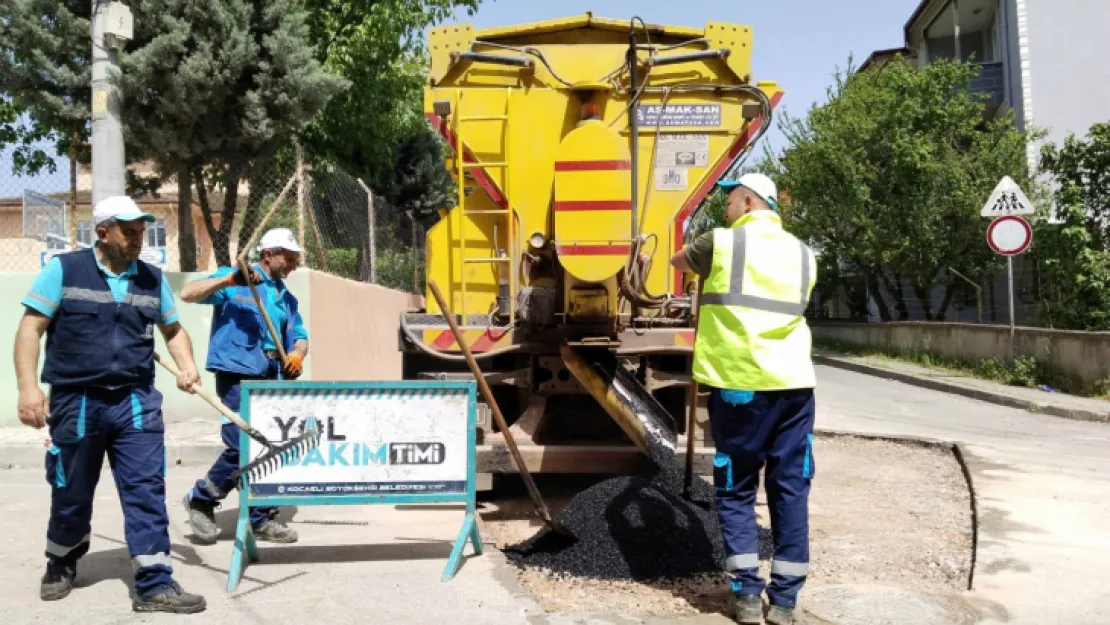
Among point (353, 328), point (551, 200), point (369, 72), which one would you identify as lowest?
point (353, 328)

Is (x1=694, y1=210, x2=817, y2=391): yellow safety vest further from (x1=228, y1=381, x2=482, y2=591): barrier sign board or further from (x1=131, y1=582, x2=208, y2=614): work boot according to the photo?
(x1=131, y1=582, x2=208, y2=614): work boot

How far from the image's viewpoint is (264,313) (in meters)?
5.51

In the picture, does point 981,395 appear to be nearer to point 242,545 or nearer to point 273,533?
point 273,533

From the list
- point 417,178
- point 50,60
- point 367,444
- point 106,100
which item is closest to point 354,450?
point 367,444

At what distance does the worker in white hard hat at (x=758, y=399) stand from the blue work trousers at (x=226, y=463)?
8.72ft

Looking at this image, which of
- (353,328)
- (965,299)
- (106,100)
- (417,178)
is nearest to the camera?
(106,100)

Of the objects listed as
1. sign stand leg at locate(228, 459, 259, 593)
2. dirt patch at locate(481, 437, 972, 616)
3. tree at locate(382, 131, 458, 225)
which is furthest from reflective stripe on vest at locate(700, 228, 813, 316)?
tree at locate(382, 131, 458, 225)

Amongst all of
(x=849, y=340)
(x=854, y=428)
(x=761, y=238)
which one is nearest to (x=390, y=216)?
(x=854, y=428)

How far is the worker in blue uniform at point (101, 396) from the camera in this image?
169 inches

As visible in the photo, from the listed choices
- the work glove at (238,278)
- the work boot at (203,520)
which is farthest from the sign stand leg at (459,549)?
the work glove at (238,278)

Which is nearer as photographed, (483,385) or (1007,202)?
(483,385)

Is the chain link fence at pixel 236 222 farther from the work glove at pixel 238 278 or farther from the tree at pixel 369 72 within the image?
the work glove at pixel 238 278

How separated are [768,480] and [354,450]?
2.02 meters

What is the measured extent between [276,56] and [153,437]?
289 inches
